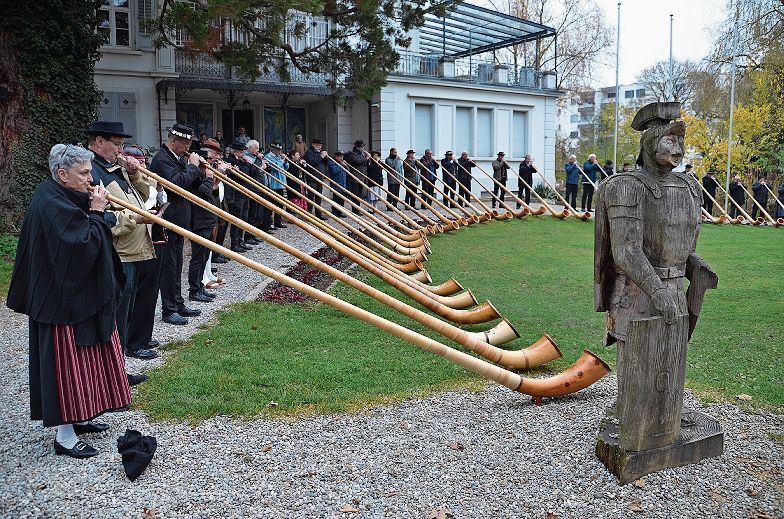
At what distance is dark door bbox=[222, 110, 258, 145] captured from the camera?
2611 centimetres

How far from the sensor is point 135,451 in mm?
4359

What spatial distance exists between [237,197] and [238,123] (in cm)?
1440

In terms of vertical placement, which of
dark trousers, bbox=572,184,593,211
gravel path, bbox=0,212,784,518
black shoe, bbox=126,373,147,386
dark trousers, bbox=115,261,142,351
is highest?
dark trousers, bbox=572,184,593,211

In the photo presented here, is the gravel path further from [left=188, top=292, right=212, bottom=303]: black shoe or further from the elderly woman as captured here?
[left=188, top=292, right=212, bottom=303]: black shoe

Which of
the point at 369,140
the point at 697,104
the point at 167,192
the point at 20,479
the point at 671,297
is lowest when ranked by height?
the point at 20,479

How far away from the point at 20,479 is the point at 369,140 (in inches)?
915

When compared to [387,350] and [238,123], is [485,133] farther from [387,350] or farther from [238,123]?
[387,350]

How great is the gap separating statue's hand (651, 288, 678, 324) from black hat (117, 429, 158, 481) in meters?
3.32

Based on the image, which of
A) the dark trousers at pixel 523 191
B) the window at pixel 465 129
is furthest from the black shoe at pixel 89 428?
the window at pixel 465 129

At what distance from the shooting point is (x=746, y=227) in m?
19.6

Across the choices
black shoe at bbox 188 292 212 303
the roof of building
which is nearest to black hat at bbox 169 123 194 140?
black shoe at bbox 188 292 212 303

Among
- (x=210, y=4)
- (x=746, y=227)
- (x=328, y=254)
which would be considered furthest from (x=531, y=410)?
(x=746, y=227)

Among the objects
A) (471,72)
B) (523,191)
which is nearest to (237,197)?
(523,191)

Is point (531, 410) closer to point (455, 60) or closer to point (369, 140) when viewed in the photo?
point (369, 140)
